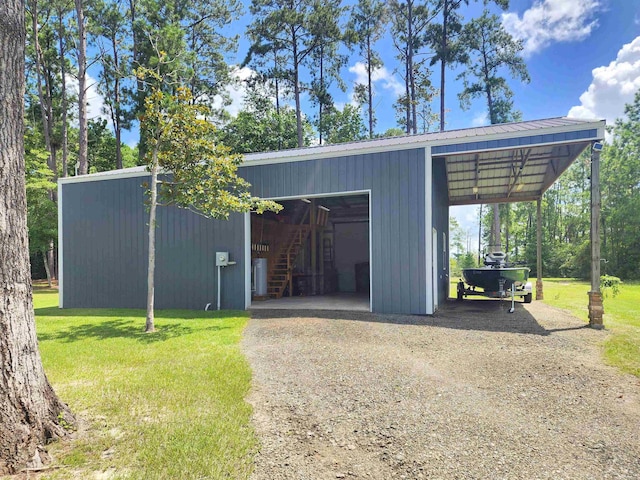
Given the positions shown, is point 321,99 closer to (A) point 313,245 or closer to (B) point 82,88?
(B) point 82,88

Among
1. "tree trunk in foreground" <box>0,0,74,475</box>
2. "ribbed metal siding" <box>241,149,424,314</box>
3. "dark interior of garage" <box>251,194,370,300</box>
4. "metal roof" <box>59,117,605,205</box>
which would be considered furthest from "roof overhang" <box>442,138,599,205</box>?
"tree trunk in foreground" <box>0,0,74,475</box>

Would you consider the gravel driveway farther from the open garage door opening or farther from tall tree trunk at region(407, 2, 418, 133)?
tall tree trunk at region(407, 2, 418, 133)

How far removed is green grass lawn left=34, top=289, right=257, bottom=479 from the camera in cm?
237

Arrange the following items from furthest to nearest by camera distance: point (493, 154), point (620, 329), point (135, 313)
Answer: point (493, 154) → point (135, 313) → point (620, 329)

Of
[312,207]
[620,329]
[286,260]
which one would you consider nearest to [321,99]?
[312,207]

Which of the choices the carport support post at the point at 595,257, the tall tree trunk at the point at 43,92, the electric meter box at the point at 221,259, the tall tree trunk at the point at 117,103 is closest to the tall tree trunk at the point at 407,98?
the tall tree trunk at the point at 117,103

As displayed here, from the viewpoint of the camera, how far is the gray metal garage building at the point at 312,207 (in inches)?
299

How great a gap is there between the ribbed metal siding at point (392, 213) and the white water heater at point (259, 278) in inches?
142

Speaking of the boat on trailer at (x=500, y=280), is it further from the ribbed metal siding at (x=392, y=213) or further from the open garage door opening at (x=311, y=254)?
the open garage door opening at (x=311, y=254)

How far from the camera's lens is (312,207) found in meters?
12.7

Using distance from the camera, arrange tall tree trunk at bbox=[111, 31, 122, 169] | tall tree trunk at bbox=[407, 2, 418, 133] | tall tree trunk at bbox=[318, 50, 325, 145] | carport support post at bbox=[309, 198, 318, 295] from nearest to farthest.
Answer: carport support post at bbox=[309, 198, 318, 295]
tall tree trunk at bbox=[111, 31, 122, 169]
tall tree trunk at bbox=[407, 2, 418, 133]
tall tree trunk at bbox=[318, 50, 325, 145]

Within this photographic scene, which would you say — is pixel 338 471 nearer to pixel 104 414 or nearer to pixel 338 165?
pixel 104 414

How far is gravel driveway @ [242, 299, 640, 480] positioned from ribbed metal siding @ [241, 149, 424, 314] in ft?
5.53

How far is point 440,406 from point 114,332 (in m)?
5.48
